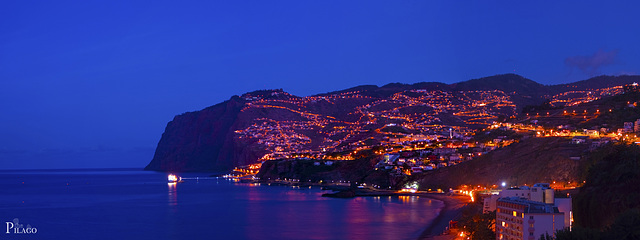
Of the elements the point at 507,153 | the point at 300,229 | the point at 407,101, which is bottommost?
the point at 300,229

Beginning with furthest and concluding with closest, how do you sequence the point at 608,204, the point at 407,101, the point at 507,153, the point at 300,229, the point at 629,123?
the point at 407,101
the point at 629,123
the point at 507,153
the point at 300,229
the point at 608,204

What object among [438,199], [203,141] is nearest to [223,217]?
[438,199]

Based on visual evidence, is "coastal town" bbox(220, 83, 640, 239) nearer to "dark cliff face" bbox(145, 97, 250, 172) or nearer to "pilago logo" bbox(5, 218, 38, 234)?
"dark cliff face" bbox(145, 97, 250, 172)

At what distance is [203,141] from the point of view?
170m

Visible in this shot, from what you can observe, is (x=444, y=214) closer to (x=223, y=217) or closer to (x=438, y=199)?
(x=438, y=199)

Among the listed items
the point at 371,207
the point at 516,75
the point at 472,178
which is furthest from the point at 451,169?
the point at 516,75

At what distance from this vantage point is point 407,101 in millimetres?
157250

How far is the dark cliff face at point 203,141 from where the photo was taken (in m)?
158

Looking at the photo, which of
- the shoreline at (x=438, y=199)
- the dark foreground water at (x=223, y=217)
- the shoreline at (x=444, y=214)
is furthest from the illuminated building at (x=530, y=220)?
the dark foreground water at (x=223, y=217)

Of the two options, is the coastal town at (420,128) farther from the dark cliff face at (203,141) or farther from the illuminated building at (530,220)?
the illuminated building at (530,220)

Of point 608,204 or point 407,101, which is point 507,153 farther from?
point 407,101

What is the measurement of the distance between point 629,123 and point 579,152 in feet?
59.6

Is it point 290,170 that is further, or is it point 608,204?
point 290,170

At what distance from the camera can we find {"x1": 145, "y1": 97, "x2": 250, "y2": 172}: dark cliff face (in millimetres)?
157625
